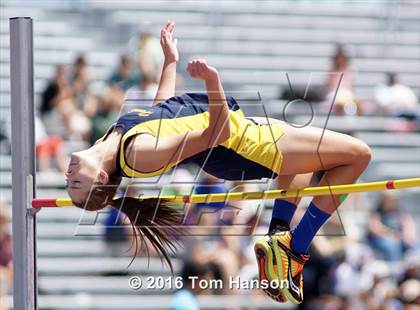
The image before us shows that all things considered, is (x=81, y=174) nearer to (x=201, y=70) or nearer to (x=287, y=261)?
(x=201, y=70)

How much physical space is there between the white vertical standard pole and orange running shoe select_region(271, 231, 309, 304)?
44.2 inches

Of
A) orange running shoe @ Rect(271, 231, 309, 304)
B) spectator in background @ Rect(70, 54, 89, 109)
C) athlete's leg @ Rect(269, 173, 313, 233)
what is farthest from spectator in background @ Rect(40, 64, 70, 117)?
orange running shoe @ Rect(271, 231, 309, 304)

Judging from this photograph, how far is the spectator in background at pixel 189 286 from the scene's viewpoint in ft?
28.3

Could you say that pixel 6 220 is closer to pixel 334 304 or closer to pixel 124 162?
pixel 334 304

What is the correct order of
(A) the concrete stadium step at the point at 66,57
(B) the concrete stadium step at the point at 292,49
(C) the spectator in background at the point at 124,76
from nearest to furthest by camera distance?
(C) the spectator in background at the point at 124,76
(A) the concrete stadium step at the point at 66,57
(B) the concrete stadium step at the point at 292,49

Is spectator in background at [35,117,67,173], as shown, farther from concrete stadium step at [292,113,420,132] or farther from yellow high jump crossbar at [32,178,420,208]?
yellow high jump crossbar at [32,178,420,208]

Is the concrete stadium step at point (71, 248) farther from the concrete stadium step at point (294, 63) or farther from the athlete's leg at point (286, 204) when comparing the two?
the athlete's leg at point (286, 204)

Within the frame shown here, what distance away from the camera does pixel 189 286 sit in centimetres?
888

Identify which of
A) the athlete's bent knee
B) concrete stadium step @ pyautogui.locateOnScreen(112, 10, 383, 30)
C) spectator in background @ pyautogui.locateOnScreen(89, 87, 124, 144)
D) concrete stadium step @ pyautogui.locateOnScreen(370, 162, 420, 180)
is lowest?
concrete stadium step @ pyautogui.locateOnScreen(370, 162, 420, 180)

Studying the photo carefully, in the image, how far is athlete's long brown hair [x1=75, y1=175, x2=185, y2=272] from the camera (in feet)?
19.2

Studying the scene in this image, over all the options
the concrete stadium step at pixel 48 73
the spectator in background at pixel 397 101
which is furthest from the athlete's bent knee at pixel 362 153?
the concrete stadium step at pixel 48 73

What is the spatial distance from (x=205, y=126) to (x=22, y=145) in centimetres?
78

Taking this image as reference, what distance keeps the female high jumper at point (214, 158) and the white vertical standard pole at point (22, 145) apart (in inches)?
8.5

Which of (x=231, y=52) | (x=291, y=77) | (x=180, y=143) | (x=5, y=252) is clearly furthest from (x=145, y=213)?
(x=231, y=52)
